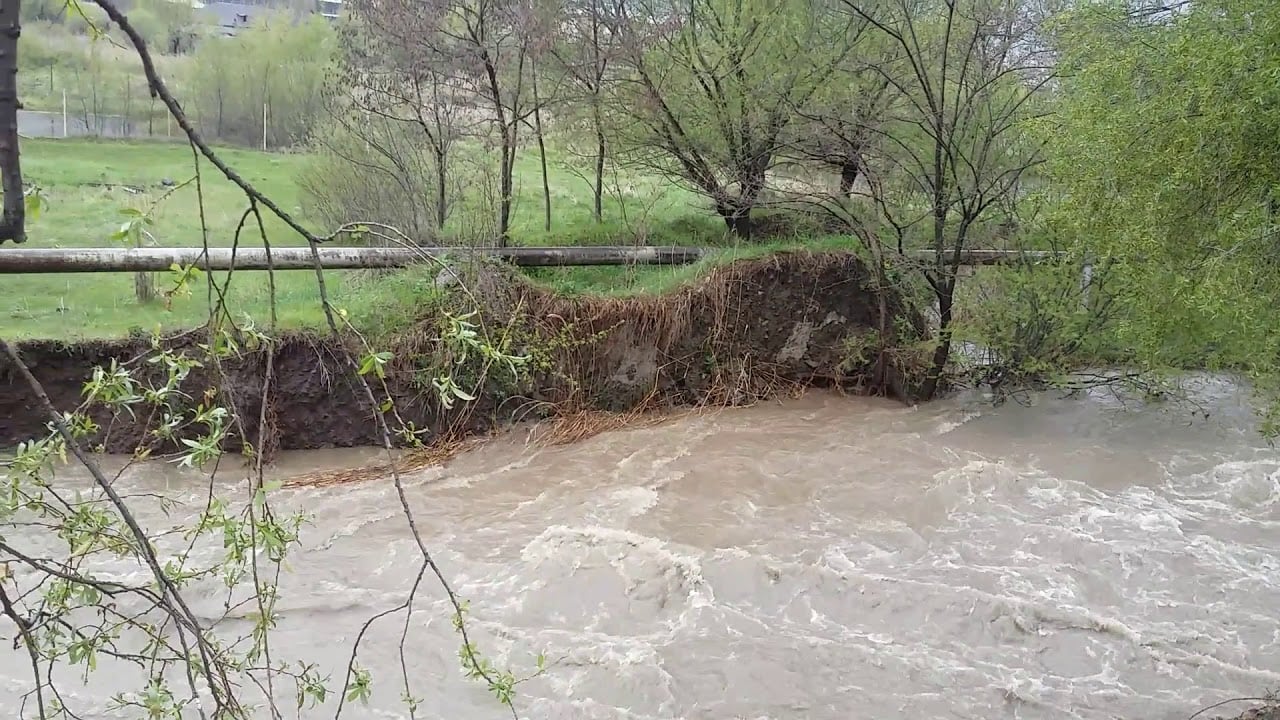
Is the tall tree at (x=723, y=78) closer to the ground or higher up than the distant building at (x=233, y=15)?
closer to the ground

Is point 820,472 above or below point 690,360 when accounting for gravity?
below

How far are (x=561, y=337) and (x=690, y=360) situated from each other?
135 centimetres

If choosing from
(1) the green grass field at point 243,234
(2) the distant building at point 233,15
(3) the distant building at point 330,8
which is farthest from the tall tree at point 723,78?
(2) the distant building at point 233,15

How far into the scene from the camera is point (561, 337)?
832 centimetres

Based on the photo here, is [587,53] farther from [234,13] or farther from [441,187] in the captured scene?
[234,13]

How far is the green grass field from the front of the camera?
25.4ft

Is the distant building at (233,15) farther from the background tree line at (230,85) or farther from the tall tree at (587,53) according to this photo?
the tall tree at (587,53)

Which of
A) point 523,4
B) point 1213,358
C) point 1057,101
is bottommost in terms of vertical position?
point 1213,358

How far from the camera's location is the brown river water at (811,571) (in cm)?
488

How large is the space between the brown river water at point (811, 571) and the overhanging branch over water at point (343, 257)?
1.57 m

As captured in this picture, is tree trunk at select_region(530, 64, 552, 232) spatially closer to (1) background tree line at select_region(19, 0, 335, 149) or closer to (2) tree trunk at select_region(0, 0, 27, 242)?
(1) background tree line at select_region(19, 0, 335, 149)

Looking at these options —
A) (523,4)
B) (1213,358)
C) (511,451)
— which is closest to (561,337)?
(511,451)

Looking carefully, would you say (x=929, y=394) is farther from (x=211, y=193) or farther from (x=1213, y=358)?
(x=211, y=193)

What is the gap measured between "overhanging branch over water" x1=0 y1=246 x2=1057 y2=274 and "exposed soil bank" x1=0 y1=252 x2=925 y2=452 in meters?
0.40
